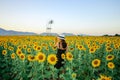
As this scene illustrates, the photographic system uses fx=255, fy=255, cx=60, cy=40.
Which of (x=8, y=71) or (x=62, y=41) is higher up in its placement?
(x=62, y=41)

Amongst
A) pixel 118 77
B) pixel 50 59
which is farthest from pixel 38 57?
pixel 118 77

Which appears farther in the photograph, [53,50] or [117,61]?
[53,50]

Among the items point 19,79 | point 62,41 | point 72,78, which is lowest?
point 19,79

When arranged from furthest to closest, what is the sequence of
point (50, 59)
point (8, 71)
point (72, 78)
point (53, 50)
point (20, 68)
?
point (53, 50) → point (8, 71) → point (20, 68) → point (50, 59) → point (72, 78)

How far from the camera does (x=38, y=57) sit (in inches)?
309

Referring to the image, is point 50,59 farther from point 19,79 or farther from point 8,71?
point 8,71

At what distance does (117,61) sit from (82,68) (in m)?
1.93

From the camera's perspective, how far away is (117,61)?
10164 millimetres

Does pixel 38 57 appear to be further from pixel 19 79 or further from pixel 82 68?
pixel 82 68

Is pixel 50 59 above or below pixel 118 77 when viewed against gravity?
above

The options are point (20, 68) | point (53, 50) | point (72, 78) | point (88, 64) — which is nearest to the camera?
point (72, 78)

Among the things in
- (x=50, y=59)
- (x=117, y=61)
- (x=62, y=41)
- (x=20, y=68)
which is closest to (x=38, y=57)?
(x=50, y=59)

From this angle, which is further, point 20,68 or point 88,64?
point 88,64

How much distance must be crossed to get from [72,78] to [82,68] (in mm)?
3258
